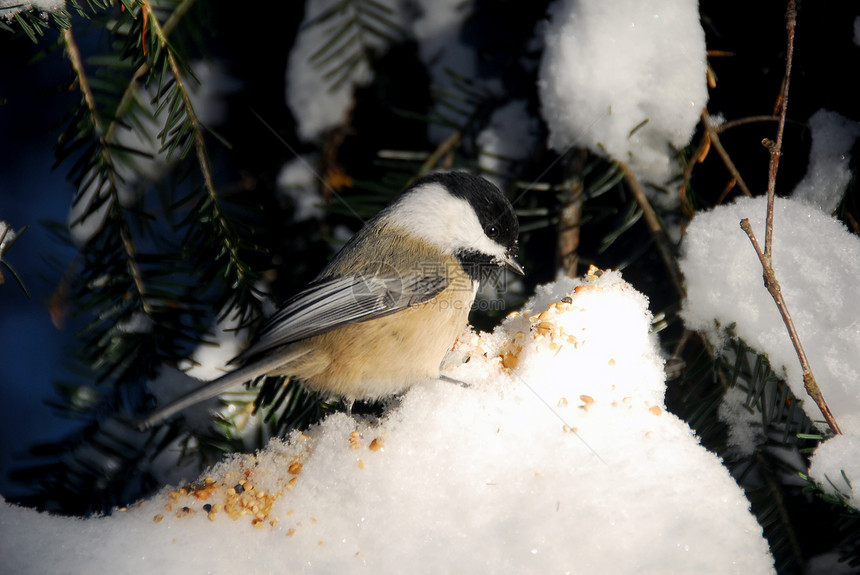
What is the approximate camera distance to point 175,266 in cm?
92

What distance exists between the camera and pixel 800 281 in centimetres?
78

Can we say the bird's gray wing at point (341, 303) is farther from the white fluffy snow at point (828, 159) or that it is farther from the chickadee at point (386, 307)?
the white fluffy snow at point (828, 159)

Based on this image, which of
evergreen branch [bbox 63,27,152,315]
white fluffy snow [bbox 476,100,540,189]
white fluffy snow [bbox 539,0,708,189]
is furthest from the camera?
white fluffy snow [bbox 476,100,540,189]

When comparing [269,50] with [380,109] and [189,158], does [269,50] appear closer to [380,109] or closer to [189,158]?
[380,109]

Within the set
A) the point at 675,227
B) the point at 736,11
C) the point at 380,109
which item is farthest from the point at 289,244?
the point at 736,11

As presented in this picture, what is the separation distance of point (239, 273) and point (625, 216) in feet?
2.08

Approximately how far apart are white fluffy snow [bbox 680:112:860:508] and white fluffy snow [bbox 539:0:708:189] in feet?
0.49

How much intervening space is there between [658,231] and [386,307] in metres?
0.47

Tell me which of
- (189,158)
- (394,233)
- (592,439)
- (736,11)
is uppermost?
(189,158)

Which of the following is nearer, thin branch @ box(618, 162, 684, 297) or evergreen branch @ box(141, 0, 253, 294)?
evergreen branch @ box(141, 0, 253, 294)

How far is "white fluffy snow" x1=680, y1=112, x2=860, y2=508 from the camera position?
28.5 inches

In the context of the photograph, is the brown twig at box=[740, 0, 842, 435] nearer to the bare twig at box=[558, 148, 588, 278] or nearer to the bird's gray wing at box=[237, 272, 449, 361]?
the bare twig at box=[558, 148, 588, 278]

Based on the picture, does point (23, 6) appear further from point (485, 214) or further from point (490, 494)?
point (490, 494)

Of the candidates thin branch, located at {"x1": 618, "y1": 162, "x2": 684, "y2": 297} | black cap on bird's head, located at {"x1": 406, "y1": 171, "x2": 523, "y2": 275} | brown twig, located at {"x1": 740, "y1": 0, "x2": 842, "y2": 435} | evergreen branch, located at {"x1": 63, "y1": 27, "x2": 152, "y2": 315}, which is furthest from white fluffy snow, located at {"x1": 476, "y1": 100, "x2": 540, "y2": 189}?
evergreen branch, located at {"x1": 63, "y1": 27, "x2": 152, "y2": 315}
